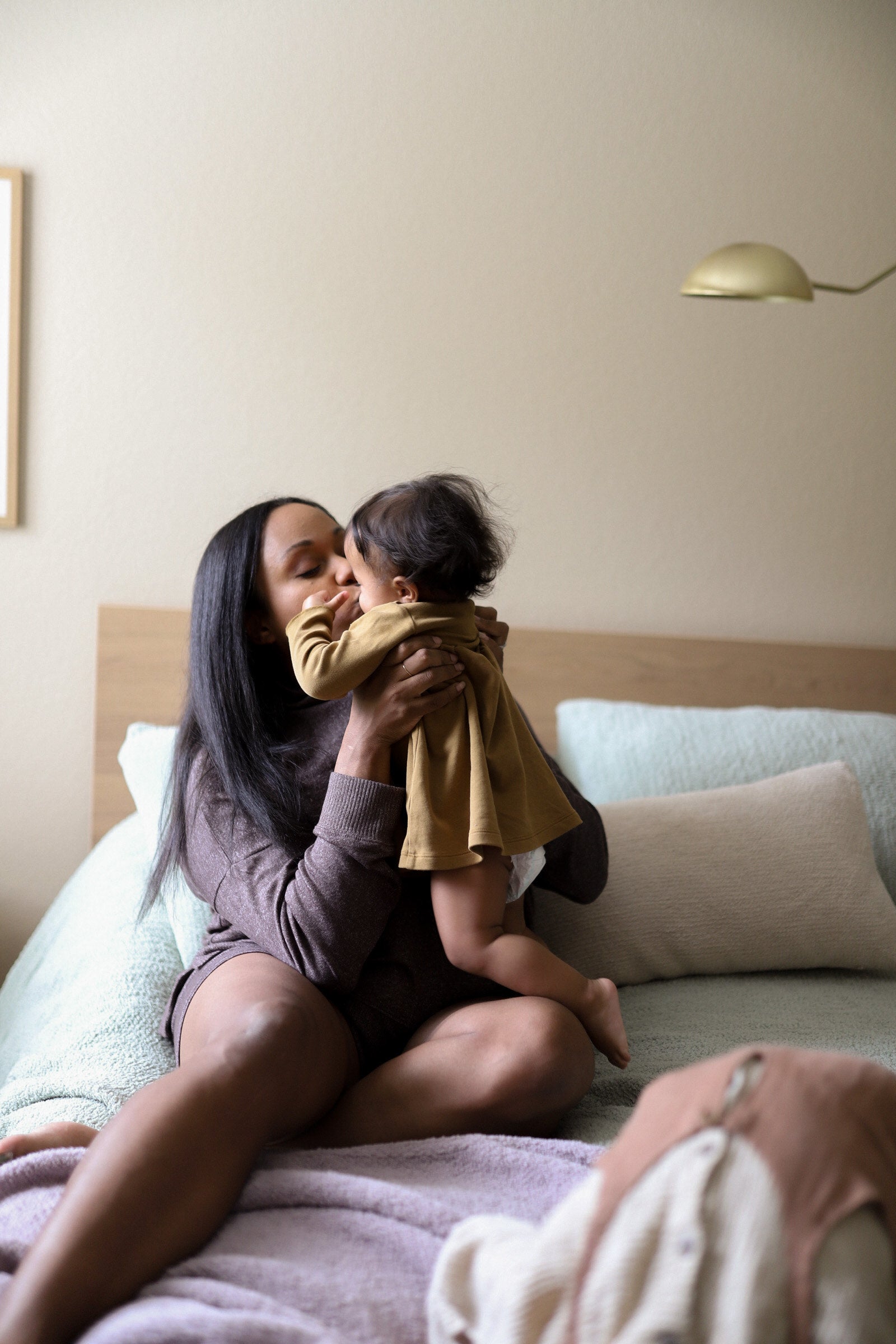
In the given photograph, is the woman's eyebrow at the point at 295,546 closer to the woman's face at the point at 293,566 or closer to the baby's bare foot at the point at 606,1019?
the woman's face at the point at 293,566

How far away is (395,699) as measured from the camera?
1.12 metres

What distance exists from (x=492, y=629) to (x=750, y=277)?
1.92 ft

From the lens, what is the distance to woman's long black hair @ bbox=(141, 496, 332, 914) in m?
1.23

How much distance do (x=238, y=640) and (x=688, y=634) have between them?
1.21 m

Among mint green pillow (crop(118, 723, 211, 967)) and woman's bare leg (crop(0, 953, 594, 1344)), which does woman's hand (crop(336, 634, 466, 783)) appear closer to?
woman's bare leg (crop(0, 953, 594, 1344))

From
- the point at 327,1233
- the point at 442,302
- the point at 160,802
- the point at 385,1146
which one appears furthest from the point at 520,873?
the point at 442,302

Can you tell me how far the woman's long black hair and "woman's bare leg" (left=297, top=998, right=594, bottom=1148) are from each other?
30 centimetres

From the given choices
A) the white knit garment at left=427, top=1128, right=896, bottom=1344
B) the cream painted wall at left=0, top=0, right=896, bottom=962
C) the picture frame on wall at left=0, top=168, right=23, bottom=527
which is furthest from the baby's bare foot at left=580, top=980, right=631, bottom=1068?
the picture frame on wall at left=0, top=168, right=23, bottom=527

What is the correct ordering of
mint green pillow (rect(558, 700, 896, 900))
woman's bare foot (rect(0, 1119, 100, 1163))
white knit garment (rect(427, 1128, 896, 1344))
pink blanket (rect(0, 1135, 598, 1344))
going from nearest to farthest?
white knit garment (rect(427, 1128, 896, 1344)), pink blanket (rect(0, 1135, 598, 1344)), woman's bare foot (rect(0, 1119, 100, 1163)), mint green pillow (rect(558, 700, 896, 900))

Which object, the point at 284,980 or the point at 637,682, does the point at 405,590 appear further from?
the point at 637,682

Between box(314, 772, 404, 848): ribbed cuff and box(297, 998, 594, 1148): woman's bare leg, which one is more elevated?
box(314, 772, 404, 848): ribbed cuff

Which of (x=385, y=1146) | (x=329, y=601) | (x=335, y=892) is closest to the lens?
(x=385, y=1146)

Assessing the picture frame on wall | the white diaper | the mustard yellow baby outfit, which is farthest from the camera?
the picture frame on wall

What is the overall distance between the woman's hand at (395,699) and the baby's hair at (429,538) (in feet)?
0.22
